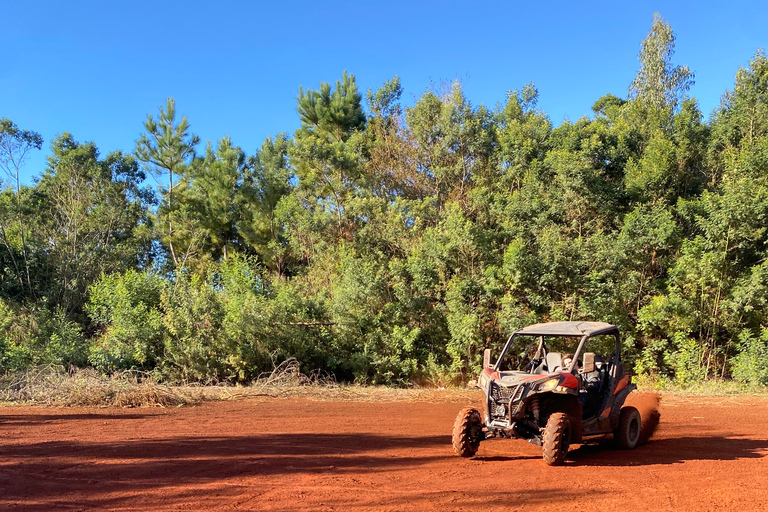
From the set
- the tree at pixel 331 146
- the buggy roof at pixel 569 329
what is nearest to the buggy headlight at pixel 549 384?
the buggy roof at pixel 569 329

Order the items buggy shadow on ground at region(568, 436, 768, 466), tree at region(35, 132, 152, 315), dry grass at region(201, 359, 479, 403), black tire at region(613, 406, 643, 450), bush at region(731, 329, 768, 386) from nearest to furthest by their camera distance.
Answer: buggy shadow on ground at region(568, 436, 768, 466) < black tire at region(613, 406, 643, 450) < dry grass at region(201, 359, 479, 403) < bush at region(731, 329, 768, 386) < tree at region(35, 132, 152, 315)

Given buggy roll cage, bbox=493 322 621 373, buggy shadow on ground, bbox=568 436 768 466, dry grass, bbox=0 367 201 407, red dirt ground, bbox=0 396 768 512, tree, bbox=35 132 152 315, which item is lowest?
buggy shadow on ground, bbox=568 436 768 466

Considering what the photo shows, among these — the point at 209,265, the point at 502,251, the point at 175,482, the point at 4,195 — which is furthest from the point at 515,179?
the point at 4,195

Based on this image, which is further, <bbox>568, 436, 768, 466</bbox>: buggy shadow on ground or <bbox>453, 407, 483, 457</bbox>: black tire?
<bbox>568, 436, 768, 466</bbox>: buggy shadow on ground

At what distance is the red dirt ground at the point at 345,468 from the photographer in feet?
18.1

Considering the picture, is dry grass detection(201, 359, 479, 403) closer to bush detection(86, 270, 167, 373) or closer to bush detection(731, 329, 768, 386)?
bush detection(86, 270, 167, 373)

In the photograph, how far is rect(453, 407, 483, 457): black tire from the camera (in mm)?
7223

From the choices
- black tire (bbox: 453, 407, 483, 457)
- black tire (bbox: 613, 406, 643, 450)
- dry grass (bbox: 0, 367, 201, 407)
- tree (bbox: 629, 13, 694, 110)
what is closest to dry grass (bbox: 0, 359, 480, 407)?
dry grass (bbox: 0, 367, 201, 407)

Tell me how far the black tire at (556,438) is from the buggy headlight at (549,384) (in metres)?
0.33


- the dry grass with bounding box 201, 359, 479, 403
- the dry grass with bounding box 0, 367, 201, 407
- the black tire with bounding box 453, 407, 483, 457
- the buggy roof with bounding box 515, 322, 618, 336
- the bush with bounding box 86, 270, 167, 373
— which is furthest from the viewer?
the bush with bounding box 86, 270, 167, 373

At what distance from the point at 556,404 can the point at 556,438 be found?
0.62 m

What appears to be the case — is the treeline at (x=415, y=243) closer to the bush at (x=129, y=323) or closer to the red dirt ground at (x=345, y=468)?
the bush at (x=129, y=323)

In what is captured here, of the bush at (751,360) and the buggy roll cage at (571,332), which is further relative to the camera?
the bush at (751,360)

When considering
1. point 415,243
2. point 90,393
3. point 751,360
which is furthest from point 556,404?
point 415,243
